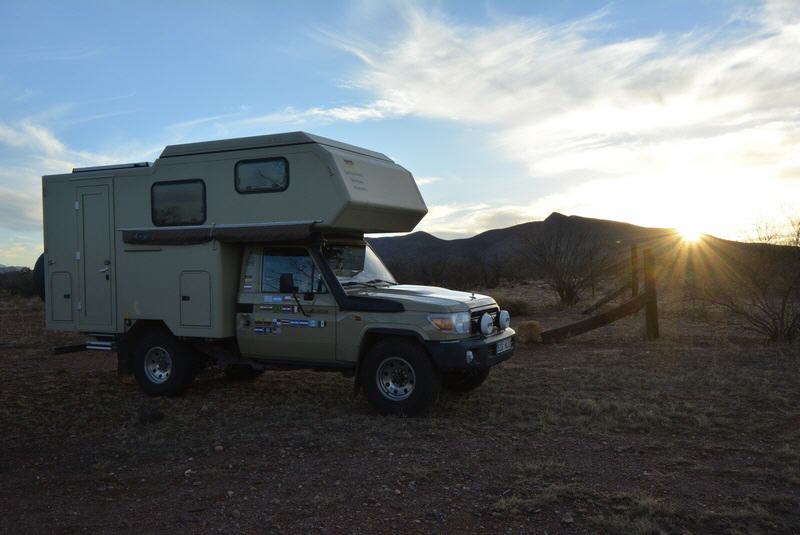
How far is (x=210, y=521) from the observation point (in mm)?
4605

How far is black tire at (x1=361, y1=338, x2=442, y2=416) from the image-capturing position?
7.17 m

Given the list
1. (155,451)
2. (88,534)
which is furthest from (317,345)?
(88,534)

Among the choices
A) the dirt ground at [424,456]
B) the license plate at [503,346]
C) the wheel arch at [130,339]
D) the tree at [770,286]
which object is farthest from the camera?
the tree at [770,286]

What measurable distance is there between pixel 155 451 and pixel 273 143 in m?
3.64

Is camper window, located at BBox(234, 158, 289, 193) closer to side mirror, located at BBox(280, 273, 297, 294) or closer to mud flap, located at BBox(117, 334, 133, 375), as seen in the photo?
side mirror, located at BBox(280, 273, 297, 294)

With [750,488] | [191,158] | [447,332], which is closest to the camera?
[750,488]

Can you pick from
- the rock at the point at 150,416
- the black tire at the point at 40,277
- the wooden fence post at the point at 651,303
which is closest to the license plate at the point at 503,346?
the rock at the point at 150,416

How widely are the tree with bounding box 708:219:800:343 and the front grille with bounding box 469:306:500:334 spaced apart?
6744mm

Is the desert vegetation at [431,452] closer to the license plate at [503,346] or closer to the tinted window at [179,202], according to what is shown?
the license plate at [503,346]

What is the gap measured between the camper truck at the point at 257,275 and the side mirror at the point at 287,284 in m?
0.02

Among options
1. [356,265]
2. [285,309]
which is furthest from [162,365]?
[356,265]

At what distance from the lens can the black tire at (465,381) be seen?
834 centimetres

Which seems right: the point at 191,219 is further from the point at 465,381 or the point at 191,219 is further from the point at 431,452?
the point at 431,452

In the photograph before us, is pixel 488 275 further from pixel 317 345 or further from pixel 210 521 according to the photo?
pixel 210 521
